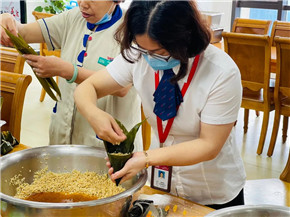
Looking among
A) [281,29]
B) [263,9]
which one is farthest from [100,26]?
[263,9]

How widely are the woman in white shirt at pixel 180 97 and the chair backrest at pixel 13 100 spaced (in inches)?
29.1

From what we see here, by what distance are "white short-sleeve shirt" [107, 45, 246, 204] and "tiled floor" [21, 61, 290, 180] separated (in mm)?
1963

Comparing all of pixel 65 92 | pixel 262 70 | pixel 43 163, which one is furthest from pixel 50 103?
pixel 43 163

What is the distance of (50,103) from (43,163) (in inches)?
143

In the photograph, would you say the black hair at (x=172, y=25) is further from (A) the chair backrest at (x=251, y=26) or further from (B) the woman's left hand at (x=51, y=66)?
(A) the chair backrest at (x=251, y=26)

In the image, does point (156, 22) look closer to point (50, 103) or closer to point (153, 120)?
point (153, 120)

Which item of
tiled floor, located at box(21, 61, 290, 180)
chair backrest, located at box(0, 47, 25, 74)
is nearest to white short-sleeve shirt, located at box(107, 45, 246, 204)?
chair backrest, located at box(0, 47, 25, 74)

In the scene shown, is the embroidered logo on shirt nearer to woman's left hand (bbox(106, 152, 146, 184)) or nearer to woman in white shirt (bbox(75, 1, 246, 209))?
woman in white shirt (bbox(75, 1, 246, 209))

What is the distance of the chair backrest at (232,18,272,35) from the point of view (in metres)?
5.26

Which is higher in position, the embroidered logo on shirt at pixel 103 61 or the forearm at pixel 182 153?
the embroidered logo on shirt at pixel 103 61

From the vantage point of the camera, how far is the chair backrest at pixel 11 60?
268cm

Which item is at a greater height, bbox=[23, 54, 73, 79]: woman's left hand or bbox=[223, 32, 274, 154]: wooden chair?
bbox=[23, 54, 73, 79]: woman's left hand

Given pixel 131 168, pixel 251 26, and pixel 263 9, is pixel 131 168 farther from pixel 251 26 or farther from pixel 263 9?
pixel 263 9

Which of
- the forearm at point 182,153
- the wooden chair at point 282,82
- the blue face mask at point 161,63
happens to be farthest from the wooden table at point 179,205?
the wooden chair at point 282,82
